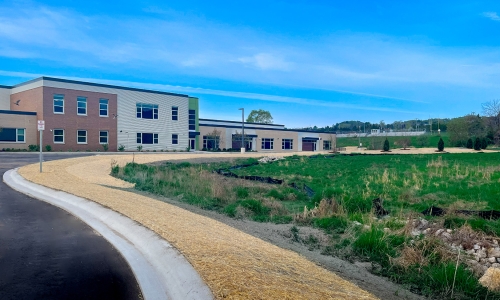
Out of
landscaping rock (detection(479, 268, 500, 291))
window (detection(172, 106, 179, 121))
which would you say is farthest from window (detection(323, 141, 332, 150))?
landscaping rock (detection(479, 268, 500, 291))

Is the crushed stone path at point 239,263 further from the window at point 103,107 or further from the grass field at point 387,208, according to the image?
the window at point 103,107

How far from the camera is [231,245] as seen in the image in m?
6.97

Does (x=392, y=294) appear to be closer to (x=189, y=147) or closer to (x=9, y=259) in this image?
(x=9, y=259)

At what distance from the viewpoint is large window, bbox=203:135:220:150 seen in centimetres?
7012

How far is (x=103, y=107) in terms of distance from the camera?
173 feet

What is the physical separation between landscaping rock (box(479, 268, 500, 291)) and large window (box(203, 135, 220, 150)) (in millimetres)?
64034

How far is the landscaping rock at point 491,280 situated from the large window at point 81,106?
50.4 meters

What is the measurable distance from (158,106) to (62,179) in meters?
43.0

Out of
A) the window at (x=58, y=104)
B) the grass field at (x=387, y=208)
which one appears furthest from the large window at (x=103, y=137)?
A: the grass field at (x=387, y=208)

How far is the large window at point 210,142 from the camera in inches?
2761

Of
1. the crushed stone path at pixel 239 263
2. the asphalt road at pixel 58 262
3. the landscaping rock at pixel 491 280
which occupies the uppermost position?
the crushed stone path at pixel 239 263

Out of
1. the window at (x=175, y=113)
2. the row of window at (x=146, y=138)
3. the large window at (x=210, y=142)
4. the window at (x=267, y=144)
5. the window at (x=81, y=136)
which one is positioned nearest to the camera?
the window at (x=81, y=136)

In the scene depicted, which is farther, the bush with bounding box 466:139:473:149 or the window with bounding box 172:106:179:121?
the bush with bounding box 466:139:473:149

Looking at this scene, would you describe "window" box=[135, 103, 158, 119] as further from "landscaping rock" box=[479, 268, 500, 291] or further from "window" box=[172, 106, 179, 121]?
"landscaping rock" box=[479, 268, 500, 291]
